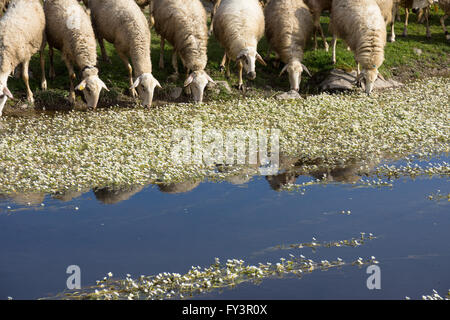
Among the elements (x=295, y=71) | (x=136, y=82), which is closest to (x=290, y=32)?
(x=295, y=71)

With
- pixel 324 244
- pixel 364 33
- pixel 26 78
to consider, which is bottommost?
pixel 324 244

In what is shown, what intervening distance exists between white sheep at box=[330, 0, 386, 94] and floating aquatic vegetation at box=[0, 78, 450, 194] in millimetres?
789

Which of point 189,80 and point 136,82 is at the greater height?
point 189,80

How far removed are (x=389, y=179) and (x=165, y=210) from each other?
4383 millimetres

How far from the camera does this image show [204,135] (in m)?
14.7

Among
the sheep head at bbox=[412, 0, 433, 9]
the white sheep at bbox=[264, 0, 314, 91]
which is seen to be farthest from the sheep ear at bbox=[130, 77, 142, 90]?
the sheep head at bbox=[412, 0, 433, 9]

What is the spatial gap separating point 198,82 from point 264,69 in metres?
3.47

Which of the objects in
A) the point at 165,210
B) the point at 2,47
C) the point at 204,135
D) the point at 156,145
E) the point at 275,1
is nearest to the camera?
the point at 165,210

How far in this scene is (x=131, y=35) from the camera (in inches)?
701

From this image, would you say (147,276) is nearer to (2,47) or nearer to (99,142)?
(99,142)

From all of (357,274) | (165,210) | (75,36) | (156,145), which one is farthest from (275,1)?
(357,274)
